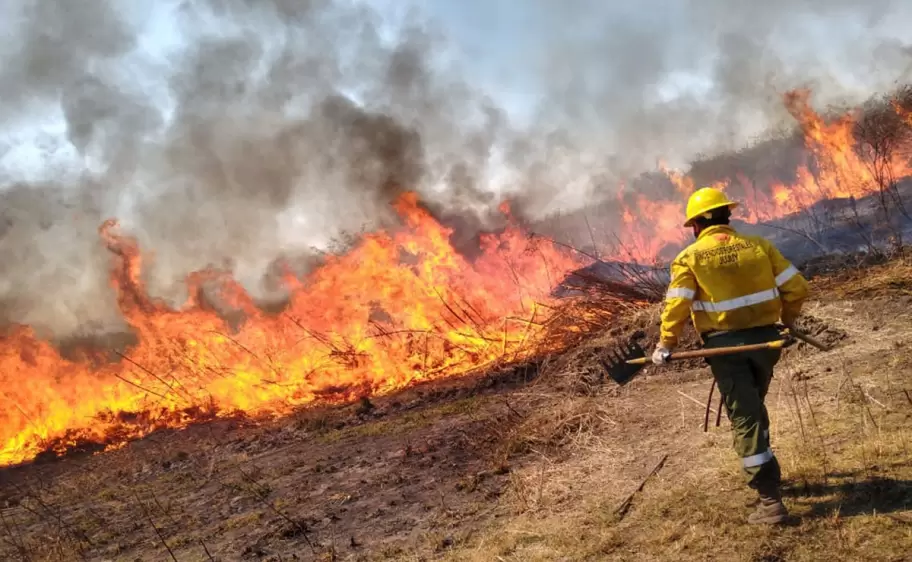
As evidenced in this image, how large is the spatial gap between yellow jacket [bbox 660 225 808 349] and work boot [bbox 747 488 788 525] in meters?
1.07

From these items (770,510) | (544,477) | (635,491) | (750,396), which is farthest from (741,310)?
(544,477)

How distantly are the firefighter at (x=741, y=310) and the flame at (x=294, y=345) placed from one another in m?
7.17

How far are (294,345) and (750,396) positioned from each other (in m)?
10.3

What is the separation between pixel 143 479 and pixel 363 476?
4315mm

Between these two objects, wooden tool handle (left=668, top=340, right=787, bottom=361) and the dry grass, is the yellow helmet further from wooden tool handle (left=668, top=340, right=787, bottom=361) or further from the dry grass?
the dry grass

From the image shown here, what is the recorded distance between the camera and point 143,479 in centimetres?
860

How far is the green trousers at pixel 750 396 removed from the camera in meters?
3.54

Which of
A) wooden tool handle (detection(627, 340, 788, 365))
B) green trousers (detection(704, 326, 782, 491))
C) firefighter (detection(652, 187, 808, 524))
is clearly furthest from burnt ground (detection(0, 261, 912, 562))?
wooden tool handle (detection(627, 340, 788, 365))

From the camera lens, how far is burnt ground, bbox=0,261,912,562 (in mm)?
3766

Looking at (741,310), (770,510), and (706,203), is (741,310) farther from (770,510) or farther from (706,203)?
(770,510)

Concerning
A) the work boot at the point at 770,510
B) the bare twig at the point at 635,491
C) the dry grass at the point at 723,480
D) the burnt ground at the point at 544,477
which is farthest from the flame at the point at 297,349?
the work boot at the point at 770,510

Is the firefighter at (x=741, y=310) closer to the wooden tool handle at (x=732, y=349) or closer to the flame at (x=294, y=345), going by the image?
the wooden tool handle at (x=732, y=349)

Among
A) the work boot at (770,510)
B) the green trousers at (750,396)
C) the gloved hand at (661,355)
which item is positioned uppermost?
the gloved hand at (661,355)

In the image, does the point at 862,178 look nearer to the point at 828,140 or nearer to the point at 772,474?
the point at 828,140
